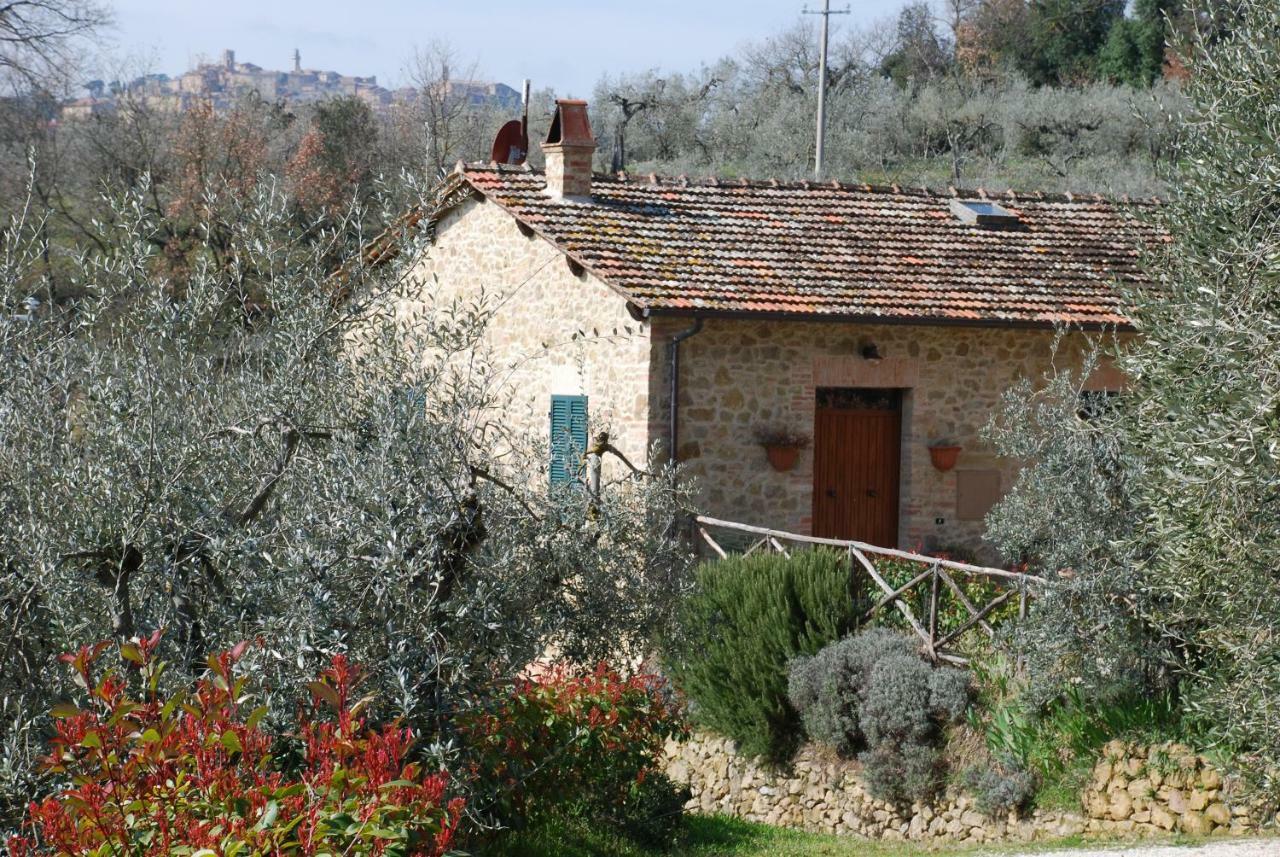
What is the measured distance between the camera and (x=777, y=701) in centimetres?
1095

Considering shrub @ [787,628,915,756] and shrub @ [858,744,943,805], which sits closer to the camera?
shrub @ [858,744,943,805]

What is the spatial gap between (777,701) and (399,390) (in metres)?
6.56

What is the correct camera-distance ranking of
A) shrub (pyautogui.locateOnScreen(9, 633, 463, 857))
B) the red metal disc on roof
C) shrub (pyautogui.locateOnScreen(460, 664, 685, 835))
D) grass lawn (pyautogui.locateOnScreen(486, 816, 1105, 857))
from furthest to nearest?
1. the red metal disc on roof
2. grass lawn (pyautogui.locateOnScreen(486, 816, 1105, 857))
3. shrub (pyautogui.locateOnScreen(460, 664, 685, 835))
4. shrub (pyautogui.locateOnScreen(9, 633, 463, 857))

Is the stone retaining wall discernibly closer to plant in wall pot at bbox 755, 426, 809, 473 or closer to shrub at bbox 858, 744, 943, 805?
shrub at bbox 858, 744, 943, 805

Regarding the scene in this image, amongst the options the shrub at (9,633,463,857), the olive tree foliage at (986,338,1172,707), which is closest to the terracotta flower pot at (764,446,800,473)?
the olive tree foliage at (986,338,1172,707)

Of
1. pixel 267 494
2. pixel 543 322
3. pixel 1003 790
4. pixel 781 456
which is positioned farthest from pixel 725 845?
pixel 543 322

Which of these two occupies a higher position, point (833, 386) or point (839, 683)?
point (833, 386)

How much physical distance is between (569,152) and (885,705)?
6.46 meters

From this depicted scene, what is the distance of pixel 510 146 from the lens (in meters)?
16.7

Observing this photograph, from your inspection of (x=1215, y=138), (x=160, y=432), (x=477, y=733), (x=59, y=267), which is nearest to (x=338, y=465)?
(x=160, y=432)

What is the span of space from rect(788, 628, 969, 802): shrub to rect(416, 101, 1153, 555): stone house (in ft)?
9.25

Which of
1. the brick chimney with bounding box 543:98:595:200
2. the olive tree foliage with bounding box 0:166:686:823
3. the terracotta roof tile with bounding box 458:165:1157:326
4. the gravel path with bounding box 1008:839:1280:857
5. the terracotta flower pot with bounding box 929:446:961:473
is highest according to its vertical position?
the brick chimney with bounding box 543:98:595:200

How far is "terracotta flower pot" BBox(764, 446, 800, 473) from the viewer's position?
13.2 m

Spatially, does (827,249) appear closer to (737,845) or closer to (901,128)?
(737,845)
